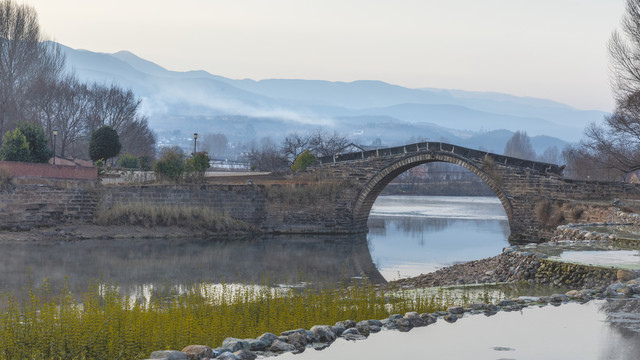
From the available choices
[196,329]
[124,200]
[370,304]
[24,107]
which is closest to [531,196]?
[124,200]

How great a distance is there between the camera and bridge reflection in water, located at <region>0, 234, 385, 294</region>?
19750mm

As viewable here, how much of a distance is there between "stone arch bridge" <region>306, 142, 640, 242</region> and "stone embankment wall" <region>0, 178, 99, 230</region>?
35.7 ft

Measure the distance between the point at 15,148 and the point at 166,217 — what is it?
263 inches

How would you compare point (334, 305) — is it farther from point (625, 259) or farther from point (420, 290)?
point (625, 259)

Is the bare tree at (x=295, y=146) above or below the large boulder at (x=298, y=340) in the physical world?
above

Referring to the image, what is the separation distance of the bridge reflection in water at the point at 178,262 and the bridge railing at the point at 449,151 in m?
6.24

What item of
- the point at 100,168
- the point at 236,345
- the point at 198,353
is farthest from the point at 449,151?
the point at 198,353

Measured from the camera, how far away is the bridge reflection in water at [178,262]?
19.8 metres

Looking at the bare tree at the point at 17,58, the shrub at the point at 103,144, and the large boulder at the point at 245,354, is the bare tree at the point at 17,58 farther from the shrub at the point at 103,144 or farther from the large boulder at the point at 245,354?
the large boulder at the point at 245,354

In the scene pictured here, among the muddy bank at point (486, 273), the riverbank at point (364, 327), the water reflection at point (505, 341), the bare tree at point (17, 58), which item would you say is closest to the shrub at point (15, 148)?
the bare tree at point (17, 58)

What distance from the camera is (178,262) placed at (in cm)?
2394

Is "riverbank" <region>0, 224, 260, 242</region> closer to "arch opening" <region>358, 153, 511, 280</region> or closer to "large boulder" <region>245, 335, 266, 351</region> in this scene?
"arch opening" <region>358, 153, 511, 280</region>

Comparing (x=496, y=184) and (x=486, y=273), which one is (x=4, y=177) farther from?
(x=496, y=184)

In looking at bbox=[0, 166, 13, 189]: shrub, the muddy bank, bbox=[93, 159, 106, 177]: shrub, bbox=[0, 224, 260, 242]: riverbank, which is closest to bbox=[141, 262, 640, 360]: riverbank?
the muddy bank
